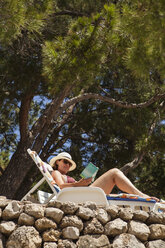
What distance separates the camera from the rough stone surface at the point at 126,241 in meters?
2.62

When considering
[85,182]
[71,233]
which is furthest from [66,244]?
[85,182]

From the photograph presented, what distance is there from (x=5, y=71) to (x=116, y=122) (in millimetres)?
2157

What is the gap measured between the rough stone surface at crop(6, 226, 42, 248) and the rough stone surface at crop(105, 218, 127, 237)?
526 millimetres

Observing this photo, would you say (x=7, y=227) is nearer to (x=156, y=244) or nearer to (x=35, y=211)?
(x=35, y=211)

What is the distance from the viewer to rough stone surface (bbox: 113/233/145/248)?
262cm

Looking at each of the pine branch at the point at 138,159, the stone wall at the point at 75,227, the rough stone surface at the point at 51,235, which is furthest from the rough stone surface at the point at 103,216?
the pine branch at the point at 138,159

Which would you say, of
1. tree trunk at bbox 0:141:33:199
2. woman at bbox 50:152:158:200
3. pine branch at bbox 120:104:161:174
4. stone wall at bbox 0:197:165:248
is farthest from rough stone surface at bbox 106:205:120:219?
pine branch at bbox 120:104:161:174

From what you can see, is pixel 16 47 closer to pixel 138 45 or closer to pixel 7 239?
pixel 138 45

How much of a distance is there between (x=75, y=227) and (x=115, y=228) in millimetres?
309

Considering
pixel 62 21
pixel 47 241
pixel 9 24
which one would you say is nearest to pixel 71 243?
pixel 47 241

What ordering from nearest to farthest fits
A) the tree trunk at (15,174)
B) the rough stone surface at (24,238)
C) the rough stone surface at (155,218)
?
the rough stone surface at (24,238) < the rough stone surface at (155,218) < the tree trunk at (15,174)

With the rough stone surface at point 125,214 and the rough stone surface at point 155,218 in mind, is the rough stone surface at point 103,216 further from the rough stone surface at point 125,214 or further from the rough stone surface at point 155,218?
the rough stone surface at point 155,218

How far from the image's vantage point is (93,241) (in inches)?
103

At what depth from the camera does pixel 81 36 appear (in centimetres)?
427
